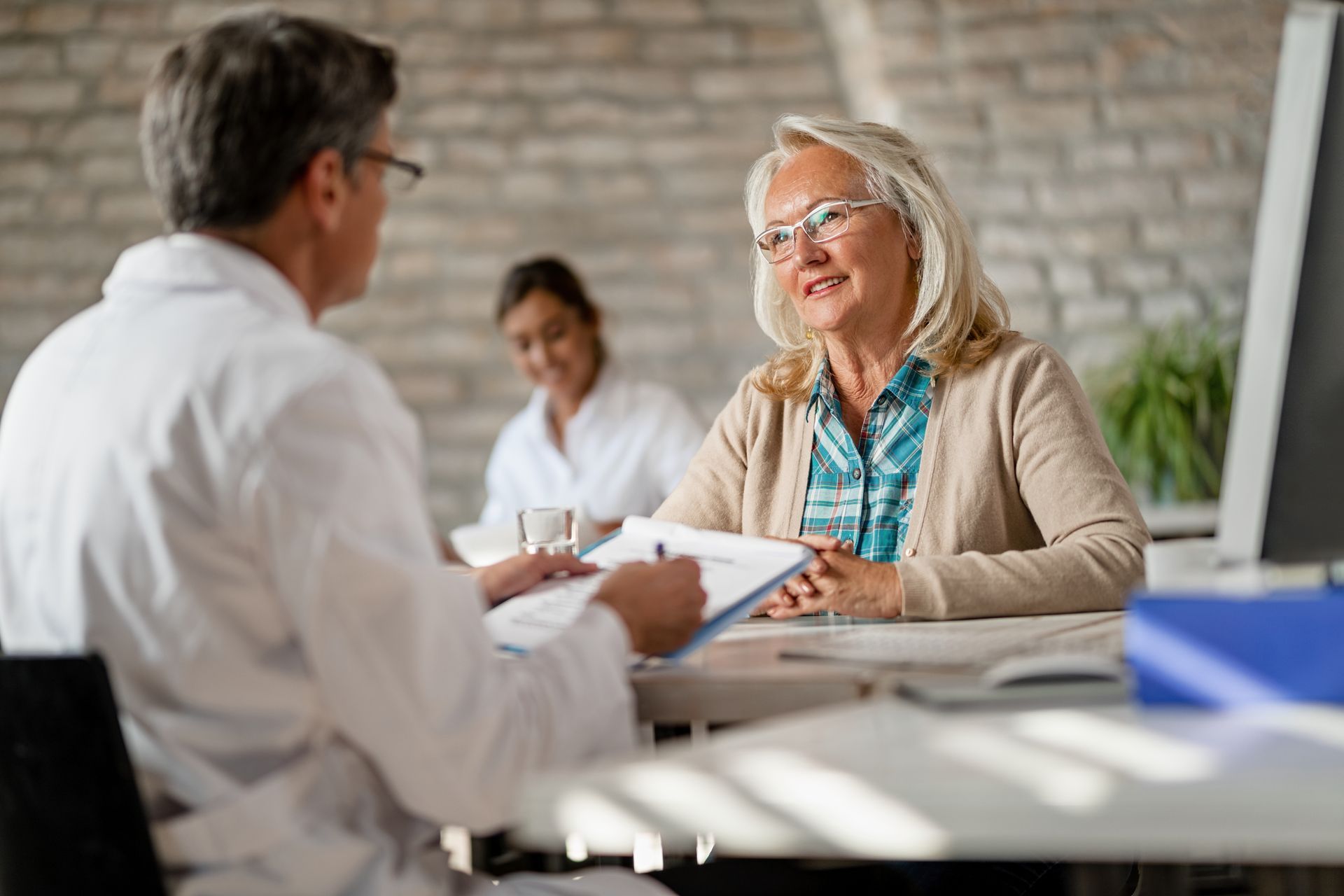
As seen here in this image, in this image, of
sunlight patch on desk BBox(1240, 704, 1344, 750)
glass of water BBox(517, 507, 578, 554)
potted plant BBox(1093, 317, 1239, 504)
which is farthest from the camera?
potted plant BBox(1093, 317, 1239, 504)

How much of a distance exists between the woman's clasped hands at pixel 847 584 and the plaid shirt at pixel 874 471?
14.0 inches

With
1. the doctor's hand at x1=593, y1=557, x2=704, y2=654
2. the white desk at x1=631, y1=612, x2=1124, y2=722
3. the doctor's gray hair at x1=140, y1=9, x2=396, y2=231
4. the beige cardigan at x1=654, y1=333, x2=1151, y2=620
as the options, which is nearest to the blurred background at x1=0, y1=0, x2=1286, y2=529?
the beige cardigan at x1=654, y1=333, x2=1151, y2=620

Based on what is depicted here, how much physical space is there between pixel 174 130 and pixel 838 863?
1094mm

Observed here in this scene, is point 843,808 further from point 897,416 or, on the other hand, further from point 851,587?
point 897,416

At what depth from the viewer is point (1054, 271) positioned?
14.3 ft

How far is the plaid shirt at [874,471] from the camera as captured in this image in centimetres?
202

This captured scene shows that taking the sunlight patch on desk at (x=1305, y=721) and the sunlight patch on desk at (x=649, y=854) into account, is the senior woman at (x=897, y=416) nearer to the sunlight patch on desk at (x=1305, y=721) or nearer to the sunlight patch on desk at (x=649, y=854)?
the sunlight patch on desk at (x=1305, y=721)

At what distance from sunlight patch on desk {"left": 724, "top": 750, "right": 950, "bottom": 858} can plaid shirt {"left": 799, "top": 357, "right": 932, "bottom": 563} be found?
1.22 meters

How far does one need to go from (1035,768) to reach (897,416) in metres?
1.32

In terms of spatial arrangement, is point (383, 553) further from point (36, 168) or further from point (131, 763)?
point (36, 168)

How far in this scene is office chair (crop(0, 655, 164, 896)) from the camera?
0.93 m

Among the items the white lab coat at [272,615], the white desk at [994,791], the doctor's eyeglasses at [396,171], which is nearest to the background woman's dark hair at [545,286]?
the doctor's eyeglasses at [396,171]

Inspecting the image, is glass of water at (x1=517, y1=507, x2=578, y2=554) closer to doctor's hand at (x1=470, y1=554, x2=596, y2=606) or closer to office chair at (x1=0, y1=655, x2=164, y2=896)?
doctor's hand at (x1=470, y1=554, x2=596, y2=606)

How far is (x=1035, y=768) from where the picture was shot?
785mm
